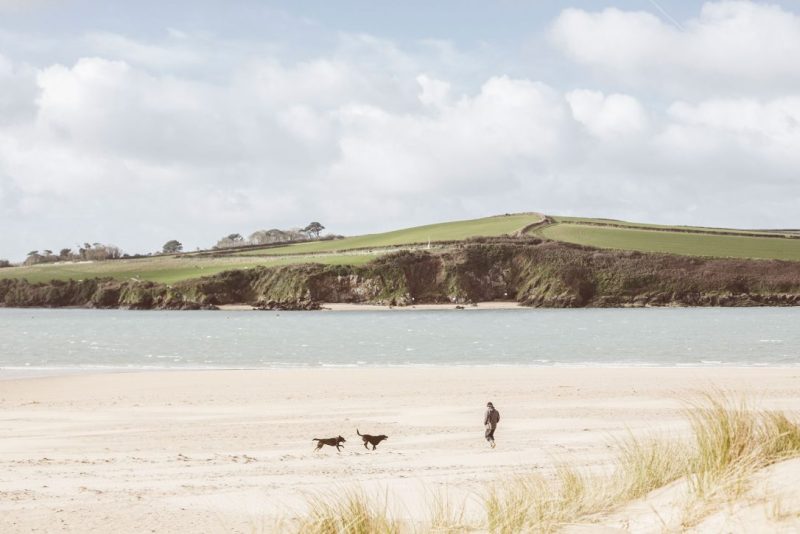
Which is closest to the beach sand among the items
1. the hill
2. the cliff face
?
the cliff face

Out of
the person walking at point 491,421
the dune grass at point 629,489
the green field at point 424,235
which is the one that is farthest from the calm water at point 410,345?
the green field at point 424,235

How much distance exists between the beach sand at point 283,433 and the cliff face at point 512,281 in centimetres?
9049

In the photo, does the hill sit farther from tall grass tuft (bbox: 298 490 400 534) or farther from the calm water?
tall grass tuft (bbox: 298 490 400 534)

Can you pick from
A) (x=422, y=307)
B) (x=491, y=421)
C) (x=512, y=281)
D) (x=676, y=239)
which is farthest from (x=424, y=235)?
(x=491, y=421)

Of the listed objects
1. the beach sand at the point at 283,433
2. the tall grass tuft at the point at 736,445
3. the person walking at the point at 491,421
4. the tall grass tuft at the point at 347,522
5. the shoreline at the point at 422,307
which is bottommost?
the shoreline at the point at 422,307

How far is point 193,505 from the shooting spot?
37.0 ft

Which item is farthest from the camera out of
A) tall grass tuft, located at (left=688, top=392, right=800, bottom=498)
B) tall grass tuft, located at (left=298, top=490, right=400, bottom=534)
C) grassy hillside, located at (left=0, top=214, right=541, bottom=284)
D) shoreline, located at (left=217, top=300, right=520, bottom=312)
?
grassy hillside, located at (left=0, top=214, right=541, bottom=284)

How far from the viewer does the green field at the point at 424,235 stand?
15475 cm

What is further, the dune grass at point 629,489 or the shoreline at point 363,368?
the shoreline at point 363,368

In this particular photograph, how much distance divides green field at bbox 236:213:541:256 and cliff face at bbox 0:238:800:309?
763 inches

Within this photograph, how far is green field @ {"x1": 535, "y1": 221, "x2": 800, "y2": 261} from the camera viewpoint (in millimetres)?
134625

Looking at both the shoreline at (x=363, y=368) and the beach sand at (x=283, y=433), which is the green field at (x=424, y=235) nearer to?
the shoreline at (x=363, y=368)

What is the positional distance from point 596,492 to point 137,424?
1399 centimetres

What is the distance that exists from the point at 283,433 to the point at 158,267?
14525cm
